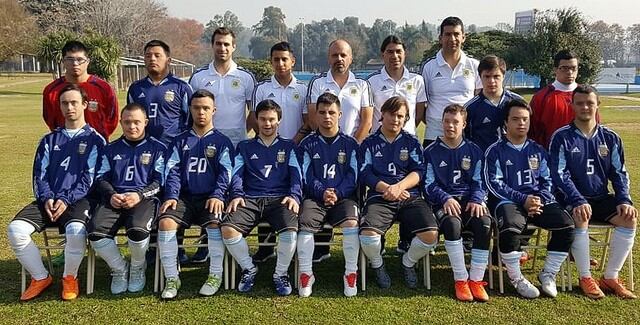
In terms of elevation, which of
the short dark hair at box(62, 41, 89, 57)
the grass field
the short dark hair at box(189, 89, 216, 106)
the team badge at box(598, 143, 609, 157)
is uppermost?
the short dark hair at box(62, 41, 89, 57)

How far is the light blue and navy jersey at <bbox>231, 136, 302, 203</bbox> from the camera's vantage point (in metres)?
4.99

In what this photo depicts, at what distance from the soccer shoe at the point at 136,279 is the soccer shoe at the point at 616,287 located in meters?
4.06

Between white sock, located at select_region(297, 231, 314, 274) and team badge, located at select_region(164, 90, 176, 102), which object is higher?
team badge, located at select_region(164, 90, 176, 102)

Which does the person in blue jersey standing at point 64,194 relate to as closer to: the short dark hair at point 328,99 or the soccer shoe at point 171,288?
the soccer shoe at point 171,288

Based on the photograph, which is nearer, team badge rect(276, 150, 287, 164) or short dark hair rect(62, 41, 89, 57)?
team badge rect(276, 150, 287, 164)

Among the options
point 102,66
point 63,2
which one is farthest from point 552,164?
point 63,2

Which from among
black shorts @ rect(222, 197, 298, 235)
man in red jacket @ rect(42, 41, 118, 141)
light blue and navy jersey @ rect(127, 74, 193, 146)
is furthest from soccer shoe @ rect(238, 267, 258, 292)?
man in red jacket @ rect(42, 41, 118, 141)

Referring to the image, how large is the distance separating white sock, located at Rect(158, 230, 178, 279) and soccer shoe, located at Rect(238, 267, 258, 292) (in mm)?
572

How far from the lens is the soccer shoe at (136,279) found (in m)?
4.71

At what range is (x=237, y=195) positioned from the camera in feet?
16.0

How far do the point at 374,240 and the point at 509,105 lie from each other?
1.74 m

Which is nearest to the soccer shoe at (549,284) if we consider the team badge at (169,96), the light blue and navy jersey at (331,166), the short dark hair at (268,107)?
the light blue and navy jersey at (331,166)

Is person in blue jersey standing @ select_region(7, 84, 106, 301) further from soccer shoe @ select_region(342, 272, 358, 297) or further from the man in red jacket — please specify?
soccer shoe @ select_region(342, 272, 358, 297)

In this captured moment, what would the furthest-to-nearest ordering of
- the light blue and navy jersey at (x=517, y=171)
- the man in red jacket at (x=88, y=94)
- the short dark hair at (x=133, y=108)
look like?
the man in red jacket at (x=88, y=94) < the short dark hair at (x=133, y=108) < the light blue and navy jersey at (x=517, y=171)
